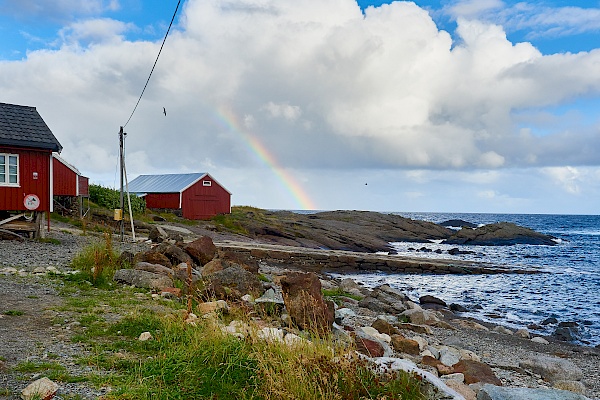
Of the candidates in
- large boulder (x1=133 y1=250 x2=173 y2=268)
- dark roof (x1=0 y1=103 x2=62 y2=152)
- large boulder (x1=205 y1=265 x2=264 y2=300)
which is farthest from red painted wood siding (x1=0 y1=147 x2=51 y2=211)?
large boulder (x1=205 y1=265 x2=264 y2=300)

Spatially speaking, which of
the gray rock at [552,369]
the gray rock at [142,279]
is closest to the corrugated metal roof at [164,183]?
the gray rock at [142,279]

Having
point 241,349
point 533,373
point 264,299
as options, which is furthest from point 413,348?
point 241,349

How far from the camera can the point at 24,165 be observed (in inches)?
850

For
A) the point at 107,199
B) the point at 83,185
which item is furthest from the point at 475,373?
the point at 107,199

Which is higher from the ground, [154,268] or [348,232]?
[154,268]

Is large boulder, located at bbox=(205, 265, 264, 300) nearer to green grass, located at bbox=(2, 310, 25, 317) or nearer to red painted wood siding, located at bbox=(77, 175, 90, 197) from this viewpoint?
green grass, located at bbox=(2, 310, 25, 317)

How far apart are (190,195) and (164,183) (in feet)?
14.4

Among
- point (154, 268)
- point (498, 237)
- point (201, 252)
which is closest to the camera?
point (154, 268)

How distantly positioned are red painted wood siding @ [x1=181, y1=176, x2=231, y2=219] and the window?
28363 mm

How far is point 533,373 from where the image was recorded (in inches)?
411

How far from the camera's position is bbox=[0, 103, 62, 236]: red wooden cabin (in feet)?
69.7

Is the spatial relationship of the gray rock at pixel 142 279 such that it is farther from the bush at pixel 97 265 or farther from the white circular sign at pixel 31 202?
the white circular sign at pixel 31 202

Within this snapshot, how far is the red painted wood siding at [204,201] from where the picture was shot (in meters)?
50.3

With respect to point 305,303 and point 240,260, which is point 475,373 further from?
point 240,260
